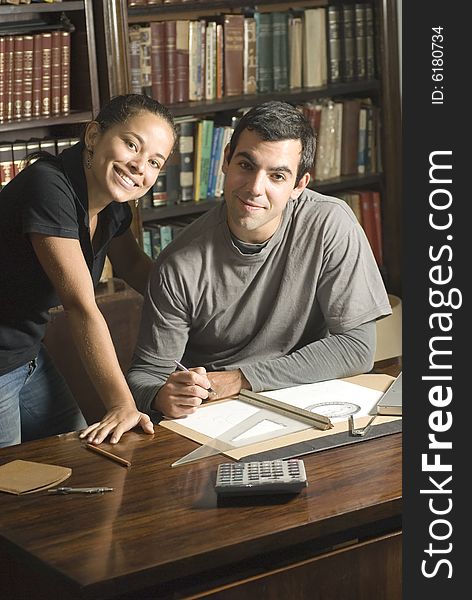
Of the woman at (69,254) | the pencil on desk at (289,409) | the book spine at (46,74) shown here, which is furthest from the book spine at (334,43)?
the pencil on desk at (289,409)

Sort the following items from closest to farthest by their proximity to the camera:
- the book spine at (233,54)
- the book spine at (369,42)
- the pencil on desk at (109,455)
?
the pencil on desk at (109,455)
the book spine at (233,54)
the book spine at (369,42)

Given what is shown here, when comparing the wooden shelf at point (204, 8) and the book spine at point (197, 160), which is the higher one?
the wooden shelf at point (204, 8)

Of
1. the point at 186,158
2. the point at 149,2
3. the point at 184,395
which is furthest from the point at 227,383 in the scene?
the point at 149,2

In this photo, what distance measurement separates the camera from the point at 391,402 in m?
2.10

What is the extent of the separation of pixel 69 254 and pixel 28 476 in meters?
0.50

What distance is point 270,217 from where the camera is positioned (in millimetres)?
2387

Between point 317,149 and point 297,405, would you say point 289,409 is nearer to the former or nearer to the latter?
point 297,405

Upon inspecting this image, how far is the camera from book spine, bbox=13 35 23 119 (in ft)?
11.7

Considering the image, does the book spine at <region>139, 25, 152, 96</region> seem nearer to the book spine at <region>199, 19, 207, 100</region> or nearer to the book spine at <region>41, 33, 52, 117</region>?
the book spine at <region>199, 19, 207, 100</region>

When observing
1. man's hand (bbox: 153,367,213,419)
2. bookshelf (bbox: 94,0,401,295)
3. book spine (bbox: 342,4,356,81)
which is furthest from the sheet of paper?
book spine (bbox: 342,4,356,81)

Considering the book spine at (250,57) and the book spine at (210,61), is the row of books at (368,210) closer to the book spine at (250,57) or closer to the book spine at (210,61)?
the book spine at (250,57)

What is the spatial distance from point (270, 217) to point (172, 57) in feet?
5.51

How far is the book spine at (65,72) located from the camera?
3.64m

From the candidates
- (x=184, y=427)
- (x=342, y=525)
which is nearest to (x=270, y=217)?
(x=184, y=427)
